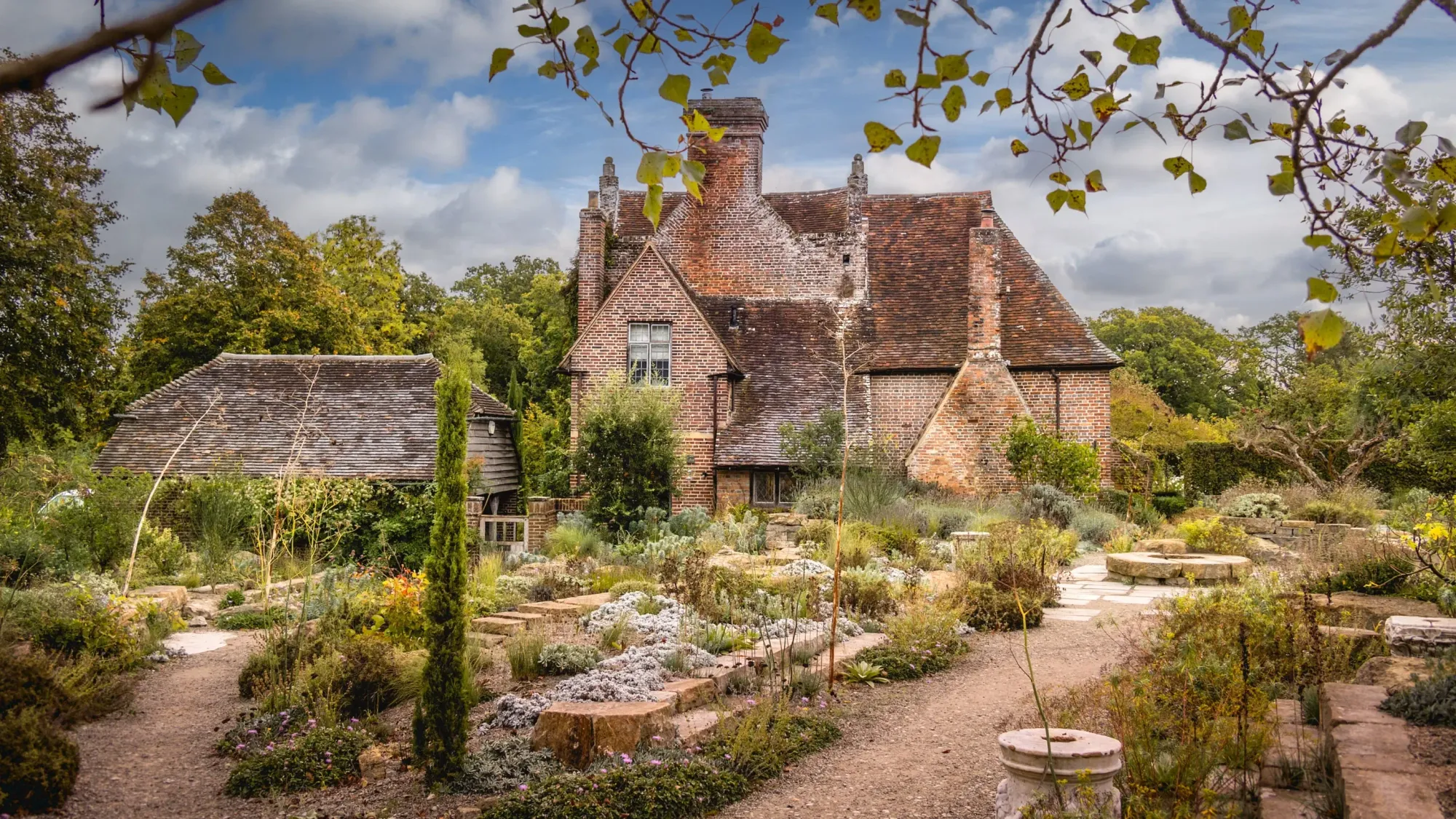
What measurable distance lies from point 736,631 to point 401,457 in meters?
13.1

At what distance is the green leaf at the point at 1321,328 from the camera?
2.44 m

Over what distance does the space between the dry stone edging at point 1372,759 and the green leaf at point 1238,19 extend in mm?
2820

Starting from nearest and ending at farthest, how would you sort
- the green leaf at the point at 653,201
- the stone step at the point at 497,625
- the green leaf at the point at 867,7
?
the green leaf at the point at 653,201 → the green leaf at the point at 867,7 → the stone step at the point at 497,625

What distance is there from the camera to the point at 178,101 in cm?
276

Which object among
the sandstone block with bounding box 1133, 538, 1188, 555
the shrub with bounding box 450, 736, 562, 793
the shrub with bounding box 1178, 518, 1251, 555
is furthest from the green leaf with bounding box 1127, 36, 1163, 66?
the shrub with bounding box 1178, 518, 1251, 555

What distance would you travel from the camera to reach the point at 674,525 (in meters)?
18.2

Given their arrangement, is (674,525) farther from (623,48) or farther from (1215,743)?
(623,48)

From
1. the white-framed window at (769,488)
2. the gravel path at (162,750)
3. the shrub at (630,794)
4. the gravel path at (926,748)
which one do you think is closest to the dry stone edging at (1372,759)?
the gravel path at (926,748)

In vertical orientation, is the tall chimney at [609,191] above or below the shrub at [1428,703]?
above

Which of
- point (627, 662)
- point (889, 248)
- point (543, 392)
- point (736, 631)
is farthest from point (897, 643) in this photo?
point (543, 392)

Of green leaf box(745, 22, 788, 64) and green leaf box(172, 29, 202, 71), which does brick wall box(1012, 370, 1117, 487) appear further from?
green leaf box(172, 29, 202, 71)

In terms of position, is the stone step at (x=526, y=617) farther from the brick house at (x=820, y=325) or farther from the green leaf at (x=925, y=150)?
the brick house at (x=820, y=325)

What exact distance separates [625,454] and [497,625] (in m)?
9.91

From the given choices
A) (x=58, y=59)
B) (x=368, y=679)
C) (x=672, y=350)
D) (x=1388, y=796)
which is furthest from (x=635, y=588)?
(x=672, y=350)
